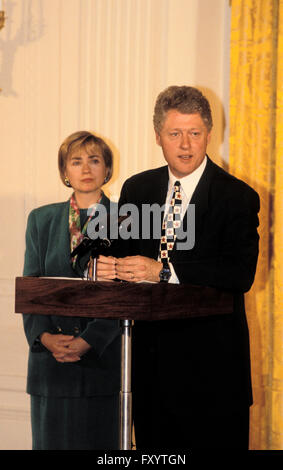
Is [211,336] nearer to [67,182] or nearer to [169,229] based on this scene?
[169,229]

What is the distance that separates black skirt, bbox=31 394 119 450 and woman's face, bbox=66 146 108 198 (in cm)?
121

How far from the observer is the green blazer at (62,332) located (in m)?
3.62

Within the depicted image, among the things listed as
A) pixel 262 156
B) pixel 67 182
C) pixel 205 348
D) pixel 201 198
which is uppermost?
pixel 262 156

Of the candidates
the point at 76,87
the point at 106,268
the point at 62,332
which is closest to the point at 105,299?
the point at 106,268

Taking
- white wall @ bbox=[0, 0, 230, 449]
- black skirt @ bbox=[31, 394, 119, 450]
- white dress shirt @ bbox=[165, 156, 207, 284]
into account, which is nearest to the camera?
white dress shirt @ bbox=[165, 156, 207, 284]

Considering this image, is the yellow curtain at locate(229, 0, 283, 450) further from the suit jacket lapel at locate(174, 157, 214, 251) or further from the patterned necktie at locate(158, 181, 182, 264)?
the patterned necktie at locate(158, 181, 182, 264)

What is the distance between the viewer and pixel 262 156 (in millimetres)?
3771

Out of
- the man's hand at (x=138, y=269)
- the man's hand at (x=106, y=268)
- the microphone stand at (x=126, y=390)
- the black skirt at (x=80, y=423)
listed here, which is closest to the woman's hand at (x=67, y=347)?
the black skirt at (x=80, y=423)

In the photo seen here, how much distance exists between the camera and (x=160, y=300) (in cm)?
210

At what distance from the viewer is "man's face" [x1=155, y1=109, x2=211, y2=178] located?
9.69ft

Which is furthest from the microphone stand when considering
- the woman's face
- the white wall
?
the white wall

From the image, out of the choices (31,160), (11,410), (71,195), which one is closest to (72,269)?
(71,195)

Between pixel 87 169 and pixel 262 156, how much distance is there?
3.30ft

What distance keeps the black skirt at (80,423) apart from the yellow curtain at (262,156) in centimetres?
80
